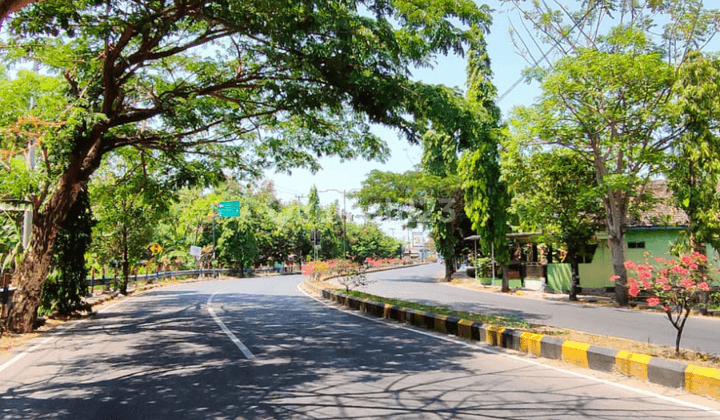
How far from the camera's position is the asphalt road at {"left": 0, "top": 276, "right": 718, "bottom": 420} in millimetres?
5293

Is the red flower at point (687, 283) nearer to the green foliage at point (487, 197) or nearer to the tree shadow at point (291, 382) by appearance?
the tree shadow at point (291, 382)

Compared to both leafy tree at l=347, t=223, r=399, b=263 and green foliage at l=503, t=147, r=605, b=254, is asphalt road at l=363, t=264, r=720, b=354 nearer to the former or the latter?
green foliage at l=503, t=147, r=605, b=254

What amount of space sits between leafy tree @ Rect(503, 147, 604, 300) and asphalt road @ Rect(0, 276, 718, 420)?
10749 millimetres

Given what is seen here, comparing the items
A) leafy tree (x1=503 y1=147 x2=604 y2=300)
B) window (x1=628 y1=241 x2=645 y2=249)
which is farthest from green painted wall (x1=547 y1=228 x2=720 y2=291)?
leafy tree (x1=503 y1=147 x2=604 y2=300)

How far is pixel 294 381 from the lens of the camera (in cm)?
655

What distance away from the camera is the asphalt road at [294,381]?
5293 mm

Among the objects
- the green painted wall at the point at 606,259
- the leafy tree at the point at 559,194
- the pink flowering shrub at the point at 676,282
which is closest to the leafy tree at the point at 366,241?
the green painted wall at the point at 606,259

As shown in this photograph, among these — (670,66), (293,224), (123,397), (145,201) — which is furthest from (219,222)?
(123,397)

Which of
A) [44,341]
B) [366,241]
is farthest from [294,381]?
[366,241]

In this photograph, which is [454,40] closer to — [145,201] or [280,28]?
[280,28]

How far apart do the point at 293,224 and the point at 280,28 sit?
173 ft

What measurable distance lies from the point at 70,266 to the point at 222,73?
7.13m

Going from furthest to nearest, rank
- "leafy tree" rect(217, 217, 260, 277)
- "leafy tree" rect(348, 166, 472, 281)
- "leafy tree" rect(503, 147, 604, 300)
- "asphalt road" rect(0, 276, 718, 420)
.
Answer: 1. "leafy tree" rect(217, 217, 260, 277)
2. "leafy tree" rect(348, 166, 472, 281)
3. "leafy tree" rect(503, 147, 604, 300)
4. "asphalt road" rect(0, 276, 718, 420)

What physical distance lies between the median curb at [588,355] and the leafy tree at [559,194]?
9554 millimetres
